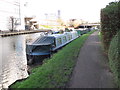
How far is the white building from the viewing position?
50344mm

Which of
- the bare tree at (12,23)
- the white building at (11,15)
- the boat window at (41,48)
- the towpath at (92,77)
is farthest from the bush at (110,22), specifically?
the bare tree at (12,23)

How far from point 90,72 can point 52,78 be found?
4.65 ft

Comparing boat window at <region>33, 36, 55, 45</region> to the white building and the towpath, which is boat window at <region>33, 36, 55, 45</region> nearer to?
the towpath

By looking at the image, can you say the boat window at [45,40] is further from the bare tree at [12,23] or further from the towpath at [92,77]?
the bare tree at [12,23]

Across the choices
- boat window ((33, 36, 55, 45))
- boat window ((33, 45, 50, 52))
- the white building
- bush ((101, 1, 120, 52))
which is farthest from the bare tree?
bush ((101, 1, 120, 52))

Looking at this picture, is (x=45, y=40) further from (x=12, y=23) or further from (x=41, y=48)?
(x=12, y=23)

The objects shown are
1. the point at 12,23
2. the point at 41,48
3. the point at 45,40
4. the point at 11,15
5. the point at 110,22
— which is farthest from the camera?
the point at 11,15

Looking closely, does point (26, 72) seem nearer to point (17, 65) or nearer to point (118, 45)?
point (17, 65)

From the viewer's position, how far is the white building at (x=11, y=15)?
50344mm

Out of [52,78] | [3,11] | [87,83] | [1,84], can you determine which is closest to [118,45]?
[87,83]

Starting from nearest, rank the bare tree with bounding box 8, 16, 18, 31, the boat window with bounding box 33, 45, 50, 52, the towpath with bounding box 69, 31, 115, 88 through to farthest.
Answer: the towpath with bounding box 69, 31, 115, 88, the boat window with bounding box 33, 45, 50, 52, the bare tree with bounding box 8, 16, 18, 31

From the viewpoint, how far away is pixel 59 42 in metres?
16.1

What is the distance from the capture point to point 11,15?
54.5m

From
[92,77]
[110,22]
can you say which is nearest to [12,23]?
[110,22]
